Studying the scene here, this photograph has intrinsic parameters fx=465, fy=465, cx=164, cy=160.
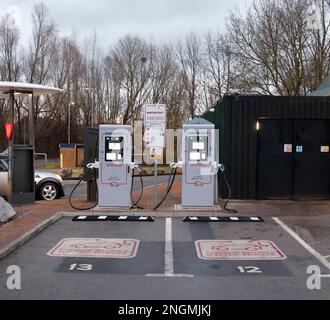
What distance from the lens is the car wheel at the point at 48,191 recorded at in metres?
13.1

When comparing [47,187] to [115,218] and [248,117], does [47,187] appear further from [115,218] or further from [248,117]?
[248,117]

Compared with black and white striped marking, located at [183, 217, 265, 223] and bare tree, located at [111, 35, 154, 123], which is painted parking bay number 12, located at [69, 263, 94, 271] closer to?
black and white striped marking, located at [183, 217, 265, 223]

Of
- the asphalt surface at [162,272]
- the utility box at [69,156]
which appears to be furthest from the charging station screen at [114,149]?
the utility box at [69,156]

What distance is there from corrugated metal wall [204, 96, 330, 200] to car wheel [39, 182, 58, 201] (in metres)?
4.96

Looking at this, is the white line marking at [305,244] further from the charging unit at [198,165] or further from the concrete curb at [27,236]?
the concrete curb at [27,236]

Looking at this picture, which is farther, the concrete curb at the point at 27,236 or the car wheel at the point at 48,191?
the car wheel at the point at 48,191

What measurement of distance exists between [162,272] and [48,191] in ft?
26.3

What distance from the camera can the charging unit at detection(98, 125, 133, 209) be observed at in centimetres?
1045
